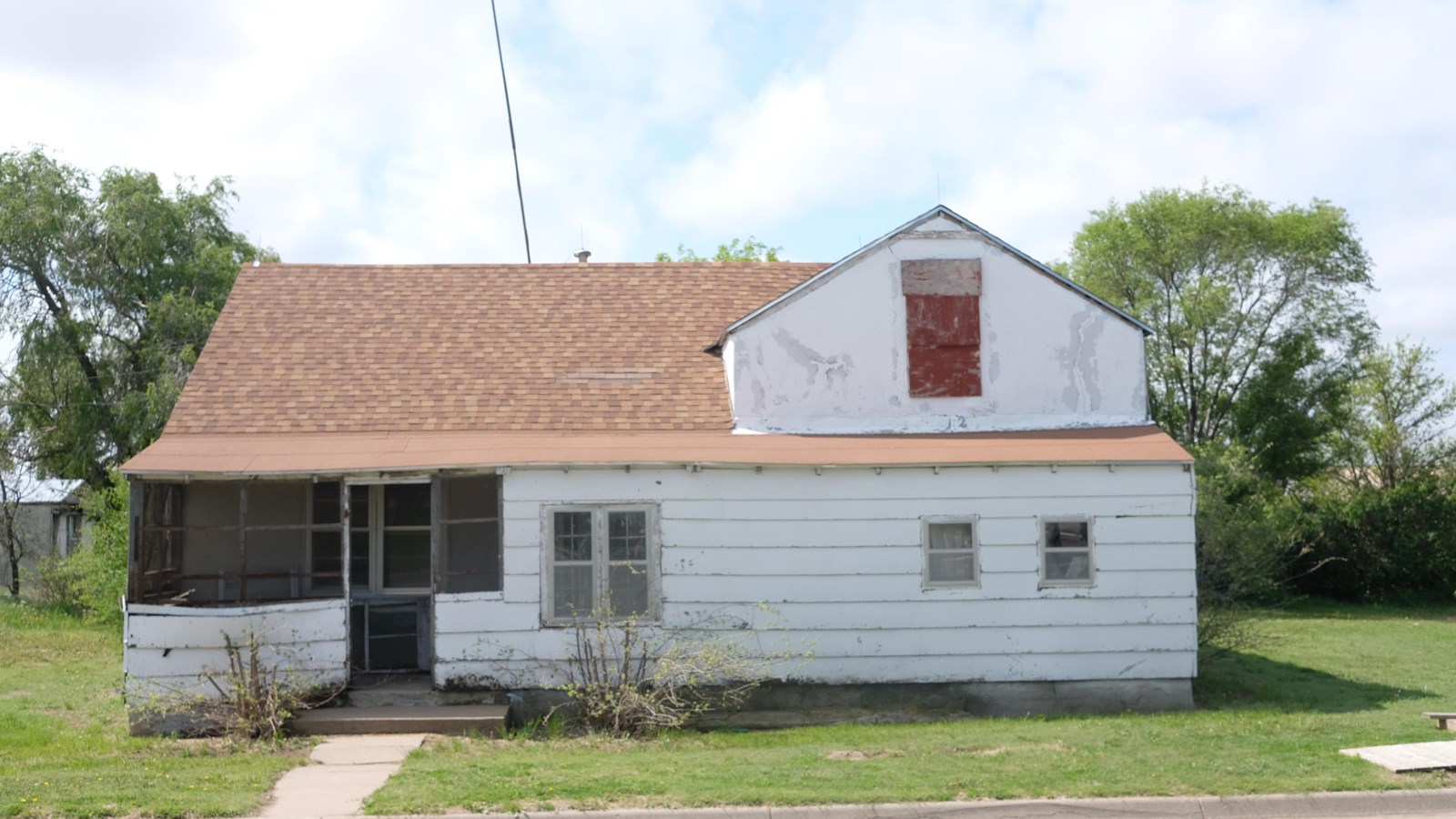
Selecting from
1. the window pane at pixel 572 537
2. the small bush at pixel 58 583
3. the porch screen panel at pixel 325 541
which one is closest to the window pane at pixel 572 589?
the window pane at pixel 572 537

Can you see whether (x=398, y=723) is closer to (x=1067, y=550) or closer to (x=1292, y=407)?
(x=1067, y=550)

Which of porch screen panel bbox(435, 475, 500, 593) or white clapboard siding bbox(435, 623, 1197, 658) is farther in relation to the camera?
porch screen panel bbox(435, 475, 500, 593)

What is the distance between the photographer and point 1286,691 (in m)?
16.0

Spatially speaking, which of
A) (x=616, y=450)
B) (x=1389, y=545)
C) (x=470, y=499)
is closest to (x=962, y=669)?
(x=616, y=450)

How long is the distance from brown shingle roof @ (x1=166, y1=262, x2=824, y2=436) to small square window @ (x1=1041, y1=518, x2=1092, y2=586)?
3.89m

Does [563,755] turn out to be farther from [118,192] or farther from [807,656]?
[118,192]

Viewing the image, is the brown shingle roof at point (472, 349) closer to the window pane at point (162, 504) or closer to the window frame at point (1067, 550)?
the window pane at point (162, 504)

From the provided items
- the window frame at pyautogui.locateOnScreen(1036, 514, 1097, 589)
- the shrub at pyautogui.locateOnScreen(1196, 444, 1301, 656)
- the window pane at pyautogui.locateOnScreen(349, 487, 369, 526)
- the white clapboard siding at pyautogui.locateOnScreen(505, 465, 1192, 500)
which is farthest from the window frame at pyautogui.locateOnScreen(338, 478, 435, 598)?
the shrub at pyautogui.locateOnScreen(1196, 444, 1301, 656)

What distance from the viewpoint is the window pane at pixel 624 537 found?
573 inches

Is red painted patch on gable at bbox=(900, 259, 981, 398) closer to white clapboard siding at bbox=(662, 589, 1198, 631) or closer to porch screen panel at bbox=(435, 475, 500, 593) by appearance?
white clapboard siding at bbox=(662, 589, 1198, 631)

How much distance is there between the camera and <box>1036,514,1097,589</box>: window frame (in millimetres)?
14820

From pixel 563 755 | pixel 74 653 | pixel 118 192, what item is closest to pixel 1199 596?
pixel 563 755

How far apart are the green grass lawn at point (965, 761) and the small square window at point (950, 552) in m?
1.62

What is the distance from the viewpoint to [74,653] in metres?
21.2
